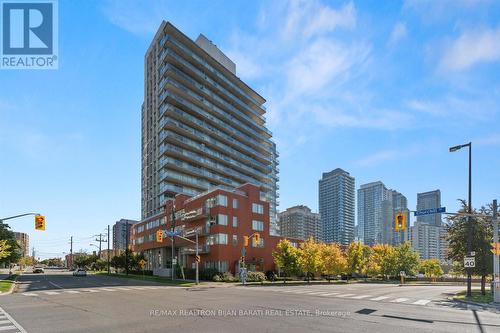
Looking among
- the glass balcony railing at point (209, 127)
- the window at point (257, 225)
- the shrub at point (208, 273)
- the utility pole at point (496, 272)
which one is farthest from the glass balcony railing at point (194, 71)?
the utility pole at point (496, 272)

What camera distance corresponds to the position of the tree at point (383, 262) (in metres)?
74.9

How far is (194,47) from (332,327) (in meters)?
98.0

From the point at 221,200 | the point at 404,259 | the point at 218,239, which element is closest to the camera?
the point at 218,239

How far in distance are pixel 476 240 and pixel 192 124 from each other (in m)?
76.6

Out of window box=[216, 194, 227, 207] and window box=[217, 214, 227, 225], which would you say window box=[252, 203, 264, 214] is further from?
window box=[217, 214, 227, 225]

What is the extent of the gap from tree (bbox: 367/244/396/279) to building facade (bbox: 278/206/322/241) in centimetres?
8180

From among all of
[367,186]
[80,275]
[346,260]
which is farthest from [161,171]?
[367,186]

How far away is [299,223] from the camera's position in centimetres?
16362

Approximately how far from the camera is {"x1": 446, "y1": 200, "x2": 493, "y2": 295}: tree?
31.6 metres

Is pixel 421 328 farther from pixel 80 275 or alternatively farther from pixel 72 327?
pixel 80 275

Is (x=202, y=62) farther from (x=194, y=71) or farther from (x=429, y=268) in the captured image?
(x=429, y=268)

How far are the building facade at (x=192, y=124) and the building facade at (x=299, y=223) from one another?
40313 mm

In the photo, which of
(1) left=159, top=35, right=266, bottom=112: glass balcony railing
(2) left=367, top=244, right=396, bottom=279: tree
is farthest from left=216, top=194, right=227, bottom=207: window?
(1) left=159, top=35, right=266, bottom=112: glass balcony railing

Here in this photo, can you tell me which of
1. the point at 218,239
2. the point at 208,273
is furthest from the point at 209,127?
the point at 208,273
